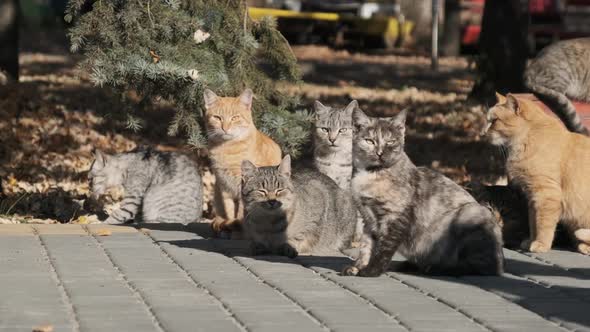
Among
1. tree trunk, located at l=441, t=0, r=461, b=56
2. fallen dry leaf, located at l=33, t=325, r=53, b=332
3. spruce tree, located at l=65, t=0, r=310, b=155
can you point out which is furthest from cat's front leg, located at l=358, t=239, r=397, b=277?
tree trunk, located at l=441, t=0, r=461, b=56

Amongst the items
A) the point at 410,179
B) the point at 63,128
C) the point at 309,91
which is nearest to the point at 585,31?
the point at 309,91

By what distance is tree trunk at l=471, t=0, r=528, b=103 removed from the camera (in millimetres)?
18109

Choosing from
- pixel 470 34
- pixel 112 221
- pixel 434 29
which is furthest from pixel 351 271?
pixel 470 34

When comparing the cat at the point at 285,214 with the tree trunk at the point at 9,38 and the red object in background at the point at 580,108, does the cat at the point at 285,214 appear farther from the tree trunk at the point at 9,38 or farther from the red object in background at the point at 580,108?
the tree trunk at the point at 9,38

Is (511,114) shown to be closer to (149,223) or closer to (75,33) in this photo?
(149,223)

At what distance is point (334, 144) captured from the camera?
32.9ft

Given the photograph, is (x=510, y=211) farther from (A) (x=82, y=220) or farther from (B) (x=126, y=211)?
(A) (x=82, y=220)

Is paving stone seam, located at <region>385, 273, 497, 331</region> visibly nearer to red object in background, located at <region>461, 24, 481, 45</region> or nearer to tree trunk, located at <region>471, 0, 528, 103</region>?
tree trunk, located at <region>471, 0, 528, 103</region>

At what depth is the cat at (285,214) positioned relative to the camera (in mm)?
8398


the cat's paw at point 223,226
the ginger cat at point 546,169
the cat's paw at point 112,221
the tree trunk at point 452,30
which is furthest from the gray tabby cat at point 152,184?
the tree trunk at point 452,30

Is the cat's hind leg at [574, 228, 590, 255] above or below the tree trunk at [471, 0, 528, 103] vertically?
below

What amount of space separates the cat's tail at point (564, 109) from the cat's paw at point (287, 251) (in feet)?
9.80

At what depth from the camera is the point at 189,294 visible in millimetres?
6711

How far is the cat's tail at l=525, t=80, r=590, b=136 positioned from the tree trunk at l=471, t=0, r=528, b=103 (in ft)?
26.1
